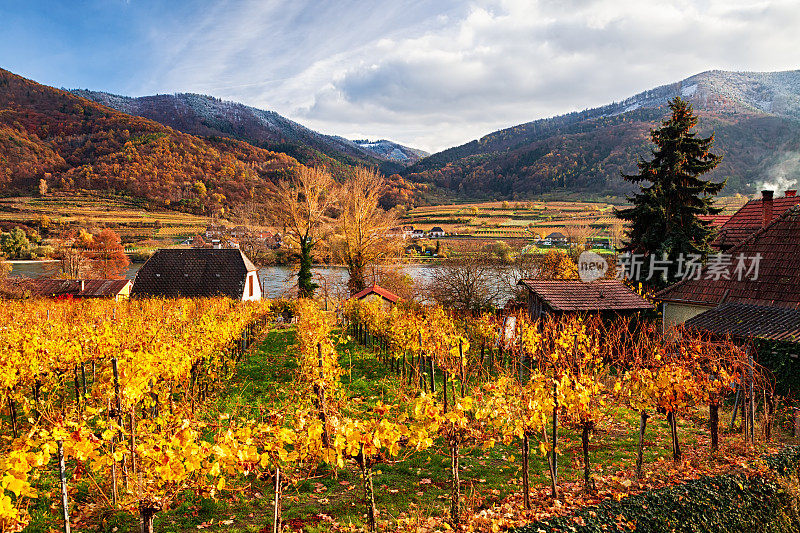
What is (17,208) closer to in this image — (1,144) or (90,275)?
(1,144)

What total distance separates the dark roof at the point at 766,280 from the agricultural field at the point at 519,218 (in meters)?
35.7

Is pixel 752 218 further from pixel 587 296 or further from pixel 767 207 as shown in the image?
pixel 587 296

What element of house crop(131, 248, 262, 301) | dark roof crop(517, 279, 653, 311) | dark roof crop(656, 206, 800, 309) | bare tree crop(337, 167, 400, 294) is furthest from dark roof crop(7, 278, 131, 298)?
dark roof crop(656, 206, 800, 309)

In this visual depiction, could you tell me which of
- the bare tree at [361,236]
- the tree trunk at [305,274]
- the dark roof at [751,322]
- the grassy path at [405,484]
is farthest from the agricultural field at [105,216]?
the dark roof at [751,322]

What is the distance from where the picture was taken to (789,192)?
2397 cm

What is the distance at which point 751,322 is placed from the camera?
13.9 metres

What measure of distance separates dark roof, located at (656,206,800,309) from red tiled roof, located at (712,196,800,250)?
5.35 meters

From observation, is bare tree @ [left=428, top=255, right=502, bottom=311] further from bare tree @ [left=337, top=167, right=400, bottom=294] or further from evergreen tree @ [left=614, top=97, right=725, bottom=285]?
evergreen tree @ [left=614, top=97, right=725, bottom=285]

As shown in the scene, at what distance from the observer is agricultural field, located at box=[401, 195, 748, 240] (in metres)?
60.6

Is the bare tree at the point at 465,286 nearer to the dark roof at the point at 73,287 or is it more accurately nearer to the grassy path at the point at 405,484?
the grassy path at the point at 405,484

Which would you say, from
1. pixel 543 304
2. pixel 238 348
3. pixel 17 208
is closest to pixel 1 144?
pixel 17 208

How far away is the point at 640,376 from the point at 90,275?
60594 millimetres

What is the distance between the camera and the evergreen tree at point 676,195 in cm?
2031

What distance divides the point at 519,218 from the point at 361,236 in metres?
49.5
